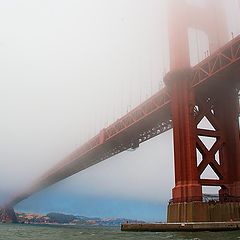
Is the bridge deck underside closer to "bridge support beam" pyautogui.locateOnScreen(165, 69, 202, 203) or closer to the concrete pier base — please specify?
"bridge support beam" pyautogui.locateOnScreen(165, 69, 202, 203)

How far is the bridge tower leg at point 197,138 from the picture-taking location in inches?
913

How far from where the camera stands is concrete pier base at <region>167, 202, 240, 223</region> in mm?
22469

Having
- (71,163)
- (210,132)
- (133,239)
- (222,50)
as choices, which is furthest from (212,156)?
(71,163)

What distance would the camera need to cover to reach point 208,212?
74.6 feet

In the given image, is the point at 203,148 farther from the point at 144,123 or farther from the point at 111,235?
the point at 144,123

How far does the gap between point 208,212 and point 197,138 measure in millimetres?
5279

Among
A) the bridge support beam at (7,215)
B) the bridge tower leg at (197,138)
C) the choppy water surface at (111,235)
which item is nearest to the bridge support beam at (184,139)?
the bridge tower leg at (197,138)

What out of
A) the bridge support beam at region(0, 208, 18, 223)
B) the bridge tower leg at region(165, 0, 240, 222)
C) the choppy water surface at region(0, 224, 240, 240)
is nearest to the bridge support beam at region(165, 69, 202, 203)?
the bridge tower leg at region(165, 0, 240, 222)

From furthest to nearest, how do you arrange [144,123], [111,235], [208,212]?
1. [144,123]
2. [111,235]
3. [208,212]

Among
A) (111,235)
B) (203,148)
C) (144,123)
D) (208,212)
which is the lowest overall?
(111,235)

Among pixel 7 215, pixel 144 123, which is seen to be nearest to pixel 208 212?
pixel 144 123

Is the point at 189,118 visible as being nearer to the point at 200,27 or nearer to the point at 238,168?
the point at 238,168

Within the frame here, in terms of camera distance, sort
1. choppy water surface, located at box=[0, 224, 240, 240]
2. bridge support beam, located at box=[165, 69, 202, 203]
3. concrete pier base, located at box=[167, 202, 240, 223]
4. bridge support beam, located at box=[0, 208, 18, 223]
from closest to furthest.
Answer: choppy water surface, located at box=[0, 224, 240, 240] → concrete pier base, located at box=[167, 202, 240, 223] → bridge support beam, located at box=[165, 69, 202, 203] → bridge support beam, located at box=[0, 208, 18, 223]

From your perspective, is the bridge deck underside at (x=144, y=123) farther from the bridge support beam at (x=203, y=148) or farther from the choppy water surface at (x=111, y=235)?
the choppy water surface at (x=111, y=235)
